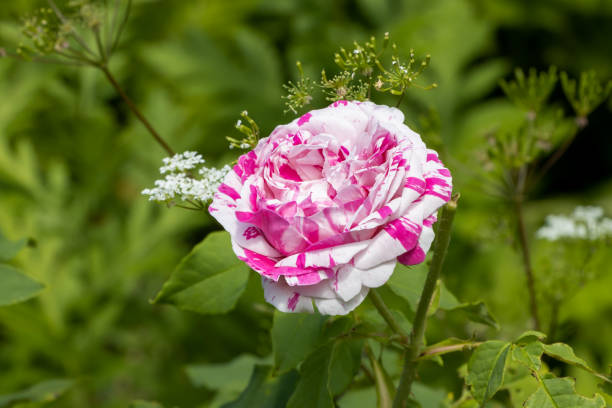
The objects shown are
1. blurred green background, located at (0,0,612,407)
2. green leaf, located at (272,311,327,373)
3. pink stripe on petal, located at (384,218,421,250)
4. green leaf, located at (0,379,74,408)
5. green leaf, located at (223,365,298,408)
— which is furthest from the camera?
blurred green background, located at (0,0,612,407)

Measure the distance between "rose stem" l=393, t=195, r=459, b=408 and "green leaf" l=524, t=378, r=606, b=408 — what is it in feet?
0.43

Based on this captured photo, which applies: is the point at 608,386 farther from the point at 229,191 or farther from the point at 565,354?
the point at 229,191

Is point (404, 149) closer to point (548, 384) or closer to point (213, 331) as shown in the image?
point (548, 384)

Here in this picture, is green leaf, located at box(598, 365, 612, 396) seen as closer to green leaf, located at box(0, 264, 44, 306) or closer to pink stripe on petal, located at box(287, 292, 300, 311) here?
pink stripe on petal, located at box(287, 292, 300, 311)

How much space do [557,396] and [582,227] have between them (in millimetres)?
564

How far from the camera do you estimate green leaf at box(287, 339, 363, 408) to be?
2.23 ft

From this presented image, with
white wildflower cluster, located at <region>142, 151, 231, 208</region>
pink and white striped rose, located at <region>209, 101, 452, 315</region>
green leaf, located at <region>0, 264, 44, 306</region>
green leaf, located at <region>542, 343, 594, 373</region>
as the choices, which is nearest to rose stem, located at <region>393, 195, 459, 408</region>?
pink and white striped rose, located at <region>209, 101, 452, 315</region>

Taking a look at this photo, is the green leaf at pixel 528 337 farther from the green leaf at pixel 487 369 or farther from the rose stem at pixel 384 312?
the rose stem at pixel 384 312

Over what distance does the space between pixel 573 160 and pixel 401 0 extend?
125 cm

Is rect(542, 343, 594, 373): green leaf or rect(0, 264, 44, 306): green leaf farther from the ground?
rect(0, 264, 44, 306): green leaf

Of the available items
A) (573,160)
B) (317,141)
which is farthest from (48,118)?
(573,160)

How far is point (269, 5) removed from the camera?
2.42 meters

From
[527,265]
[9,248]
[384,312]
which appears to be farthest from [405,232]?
[9,248]

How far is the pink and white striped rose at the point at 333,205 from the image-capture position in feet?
1.85
